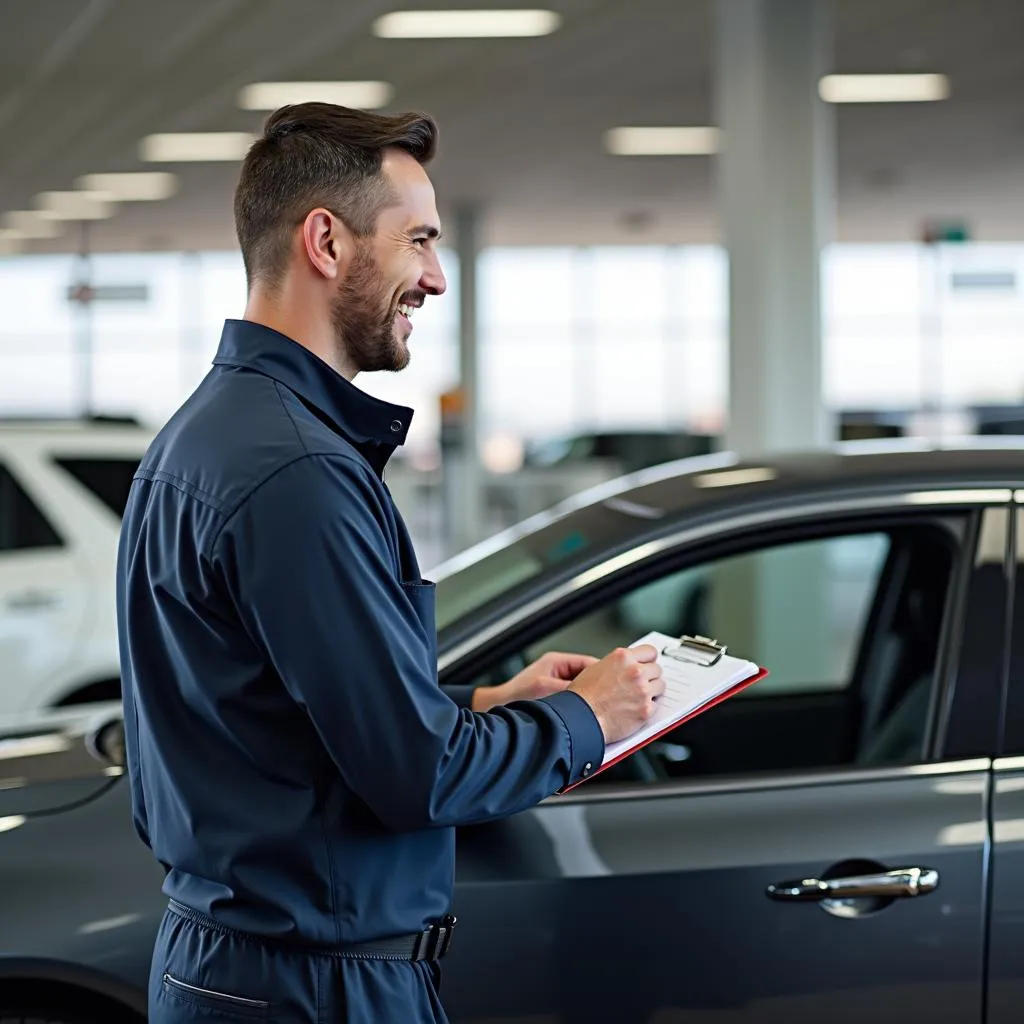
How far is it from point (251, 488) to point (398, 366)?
328 mm

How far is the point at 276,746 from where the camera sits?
65.2 inches

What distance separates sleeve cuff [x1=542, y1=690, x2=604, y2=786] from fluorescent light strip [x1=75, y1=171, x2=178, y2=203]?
15449 mm

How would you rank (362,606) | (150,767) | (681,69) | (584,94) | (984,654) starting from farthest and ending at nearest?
(584,94) < (681,69) < (984,654) < (150,767) < (362,606)

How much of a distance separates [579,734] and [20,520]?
439 centimetres

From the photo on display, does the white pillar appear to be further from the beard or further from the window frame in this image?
the beard

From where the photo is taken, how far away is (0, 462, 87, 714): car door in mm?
5414

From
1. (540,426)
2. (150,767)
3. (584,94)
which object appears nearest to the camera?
(150,767)

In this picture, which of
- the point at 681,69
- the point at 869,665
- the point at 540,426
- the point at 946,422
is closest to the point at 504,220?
the point at 540,426

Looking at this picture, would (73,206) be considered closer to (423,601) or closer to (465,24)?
(465,24)

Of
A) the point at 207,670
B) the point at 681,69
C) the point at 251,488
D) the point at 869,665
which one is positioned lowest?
the point at 869,665

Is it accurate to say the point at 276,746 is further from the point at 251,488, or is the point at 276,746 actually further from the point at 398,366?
the point at 398,366

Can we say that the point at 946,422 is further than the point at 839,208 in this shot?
Yes

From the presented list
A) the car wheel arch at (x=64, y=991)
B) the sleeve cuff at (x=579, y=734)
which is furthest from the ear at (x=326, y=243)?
the car wheel arch at (x=64, y=991)

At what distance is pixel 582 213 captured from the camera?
19.6m
